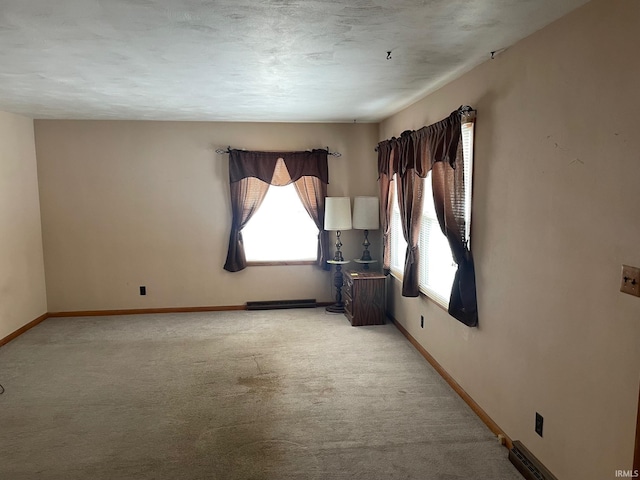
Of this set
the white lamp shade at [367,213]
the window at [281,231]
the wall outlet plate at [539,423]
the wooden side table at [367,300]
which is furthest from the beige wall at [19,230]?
the wall outlet plate at [539,423]

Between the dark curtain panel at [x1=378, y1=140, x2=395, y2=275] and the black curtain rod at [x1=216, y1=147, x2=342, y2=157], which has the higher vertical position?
the black curtain rod at [x1=216, y1=147, x2=342, y2=157]

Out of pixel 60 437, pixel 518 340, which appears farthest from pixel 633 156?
pixel 60 437

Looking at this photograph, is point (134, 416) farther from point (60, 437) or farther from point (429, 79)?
point (429, 79)

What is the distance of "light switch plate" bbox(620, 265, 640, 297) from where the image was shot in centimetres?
171

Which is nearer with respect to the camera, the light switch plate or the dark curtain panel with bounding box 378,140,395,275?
the light switch plate

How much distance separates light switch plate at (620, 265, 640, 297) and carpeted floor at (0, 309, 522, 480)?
1.29 m

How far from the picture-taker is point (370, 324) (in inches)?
202

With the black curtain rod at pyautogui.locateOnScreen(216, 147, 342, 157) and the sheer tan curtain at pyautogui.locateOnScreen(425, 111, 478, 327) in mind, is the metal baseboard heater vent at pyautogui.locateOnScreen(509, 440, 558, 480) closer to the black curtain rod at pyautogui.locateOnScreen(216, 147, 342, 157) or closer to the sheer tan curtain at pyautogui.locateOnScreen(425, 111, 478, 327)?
the sheer tan curtain at pyautogui.locateOnScreen(425, 111, 478, 327)

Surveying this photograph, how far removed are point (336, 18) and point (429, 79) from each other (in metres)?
1.51

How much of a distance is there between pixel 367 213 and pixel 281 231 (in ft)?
3.83

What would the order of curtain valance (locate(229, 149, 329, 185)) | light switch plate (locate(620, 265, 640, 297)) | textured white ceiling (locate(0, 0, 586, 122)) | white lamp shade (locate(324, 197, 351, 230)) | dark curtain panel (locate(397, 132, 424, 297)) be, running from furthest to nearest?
curtain valance (locate(229, 149, 329, 185)) < white lamp shade (locate(324, 197, 351, 230)) < dark curtain panel (locate(397, 132, 424, 297)) < textured white ceiling (locate(0, 0, 586, 122)) < light switch plate (locate(620, 265, 640, 297))

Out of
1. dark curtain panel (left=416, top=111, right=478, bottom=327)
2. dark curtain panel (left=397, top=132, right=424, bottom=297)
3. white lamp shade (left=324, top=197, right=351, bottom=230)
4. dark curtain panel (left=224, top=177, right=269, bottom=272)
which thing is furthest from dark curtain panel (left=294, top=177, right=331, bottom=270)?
dark curtain panel (left=416, top=111, right=478, bottom=327)

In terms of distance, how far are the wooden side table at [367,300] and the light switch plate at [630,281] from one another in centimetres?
337

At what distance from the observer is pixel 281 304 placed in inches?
229
